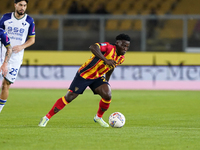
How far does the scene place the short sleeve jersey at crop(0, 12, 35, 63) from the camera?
795 centimetres

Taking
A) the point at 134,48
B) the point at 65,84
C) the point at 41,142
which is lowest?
the point at 65,84

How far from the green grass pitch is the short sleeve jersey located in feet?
4.52

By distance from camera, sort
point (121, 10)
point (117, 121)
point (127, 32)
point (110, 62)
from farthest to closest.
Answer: point (121, 10) < point (127, 32) < point (117, 121) < point (110, 62)

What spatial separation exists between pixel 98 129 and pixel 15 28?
2421 millimetres

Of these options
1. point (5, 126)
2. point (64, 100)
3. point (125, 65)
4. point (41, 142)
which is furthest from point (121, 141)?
point (125, 65)

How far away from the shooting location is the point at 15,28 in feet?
26.1

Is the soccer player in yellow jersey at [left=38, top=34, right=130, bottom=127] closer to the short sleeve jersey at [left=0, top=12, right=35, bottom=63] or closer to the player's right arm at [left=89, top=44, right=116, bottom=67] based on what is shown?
the player's right arm at [left=89, top=44, right=116, bottom=67]

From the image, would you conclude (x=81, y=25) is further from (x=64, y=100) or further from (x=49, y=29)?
(x=64, y=100)

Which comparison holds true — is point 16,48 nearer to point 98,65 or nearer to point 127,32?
point 98,65

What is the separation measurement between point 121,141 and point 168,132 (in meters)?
1.20

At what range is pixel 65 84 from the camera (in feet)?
59.7

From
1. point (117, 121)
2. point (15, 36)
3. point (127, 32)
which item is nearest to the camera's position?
point (117, 121)

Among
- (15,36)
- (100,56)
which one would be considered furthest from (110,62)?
(15,36)

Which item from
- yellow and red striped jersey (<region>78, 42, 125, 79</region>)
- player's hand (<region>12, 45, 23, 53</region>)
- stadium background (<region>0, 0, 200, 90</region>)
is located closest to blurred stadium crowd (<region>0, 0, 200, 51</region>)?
stadium background (<region>0, 0, 200, 90</region>)
